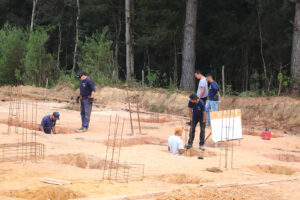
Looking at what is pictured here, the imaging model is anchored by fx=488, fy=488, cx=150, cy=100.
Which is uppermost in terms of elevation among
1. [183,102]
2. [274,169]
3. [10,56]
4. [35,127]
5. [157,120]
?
[10,56]

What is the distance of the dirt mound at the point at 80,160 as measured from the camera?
34.7 ft

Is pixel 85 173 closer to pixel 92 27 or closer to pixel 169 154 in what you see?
pixel 169 154

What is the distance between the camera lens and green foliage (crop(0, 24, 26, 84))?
31094 mm

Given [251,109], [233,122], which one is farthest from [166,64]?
[233,122]

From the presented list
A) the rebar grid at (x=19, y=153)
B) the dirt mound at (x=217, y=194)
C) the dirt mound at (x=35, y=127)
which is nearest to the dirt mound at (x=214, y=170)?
the dirt mound at (x=217, y=194)

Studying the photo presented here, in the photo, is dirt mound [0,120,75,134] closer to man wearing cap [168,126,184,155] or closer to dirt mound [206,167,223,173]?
man wearing cap [168,126,184,155]

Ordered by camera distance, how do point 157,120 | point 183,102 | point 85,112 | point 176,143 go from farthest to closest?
point 183,102
point 157,120
point 85,112
point 176,143

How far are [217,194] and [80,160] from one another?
420 centimetres

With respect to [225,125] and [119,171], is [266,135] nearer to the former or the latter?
[225,125]

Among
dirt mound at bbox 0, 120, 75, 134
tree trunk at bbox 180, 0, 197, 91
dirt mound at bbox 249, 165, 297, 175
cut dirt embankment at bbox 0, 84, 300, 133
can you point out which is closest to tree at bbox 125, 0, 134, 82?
cut dirt embankment at bbox 0, 84, 300, 133

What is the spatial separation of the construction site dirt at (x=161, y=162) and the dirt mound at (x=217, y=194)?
0.02 m

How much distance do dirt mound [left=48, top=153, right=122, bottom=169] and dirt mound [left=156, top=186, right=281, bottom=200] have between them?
3217mm

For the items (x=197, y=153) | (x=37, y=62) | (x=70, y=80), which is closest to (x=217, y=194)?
(x=197, y=153)

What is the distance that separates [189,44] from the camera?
85.6 ft
